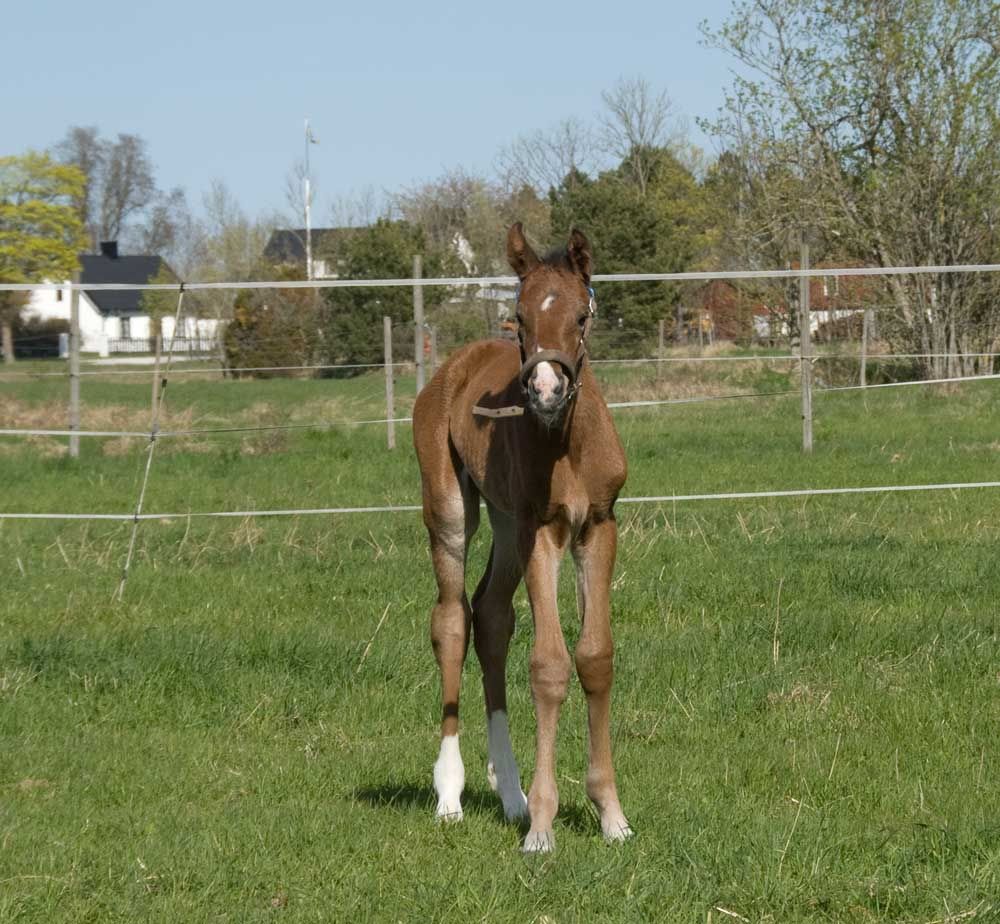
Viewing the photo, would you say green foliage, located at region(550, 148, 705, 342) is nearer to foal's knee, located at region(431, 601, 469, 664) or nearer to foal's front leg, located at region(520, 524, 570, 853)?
foal's knee, located at region(431, 601, 469, 664)

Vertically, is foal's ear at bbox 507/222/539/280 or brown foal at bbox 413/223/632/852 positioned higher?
foal's ear at bbox 507/222/539/280

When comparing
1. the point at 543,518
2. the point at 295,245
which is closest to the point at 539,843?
the point at 543,518

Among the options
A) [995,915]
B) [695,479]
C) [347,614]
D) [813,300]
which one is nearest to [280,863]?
[995,915]

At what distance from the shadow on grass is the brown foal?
113mm

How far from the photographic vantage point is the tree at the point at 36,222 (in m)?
62.7

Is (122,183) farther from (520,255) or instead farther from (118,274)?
(520,255)

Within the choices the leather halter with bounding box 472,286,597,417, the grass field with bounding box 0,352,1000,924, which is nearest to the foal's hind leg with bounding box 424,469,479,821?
the grass field with bounding box 0,352,1000,924

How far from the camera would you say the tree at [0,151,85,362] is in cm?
6269

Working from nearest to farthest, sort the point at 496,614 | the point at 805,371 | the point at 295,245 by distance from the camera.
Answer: the point at 496,614
the point at 805,371
the point at 295,245

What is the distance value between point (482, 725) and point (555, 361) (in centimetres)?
232

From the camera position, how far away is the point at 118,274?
93125 mm

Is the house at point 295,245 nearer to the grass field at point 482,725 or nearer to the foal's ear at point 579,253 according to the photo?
the grass field at point 482,725

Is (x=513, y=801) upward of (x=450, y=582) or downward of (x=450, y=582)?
downward

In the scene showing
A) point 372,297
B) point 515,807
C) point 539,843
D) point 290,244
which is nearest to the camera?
point 539,843
